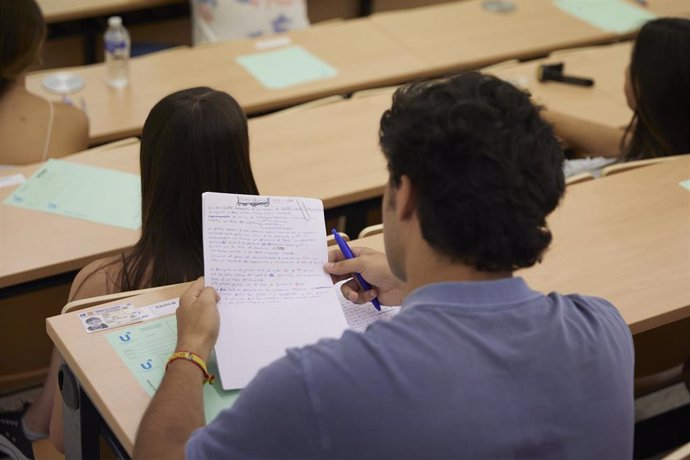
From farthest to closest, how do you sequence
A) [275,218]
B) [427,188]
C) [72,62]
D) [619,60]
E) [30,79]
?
[72,62] → [619,60] → [30,79] → [275,218] → [427,188]

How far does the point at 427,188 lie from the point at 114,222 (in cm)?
134

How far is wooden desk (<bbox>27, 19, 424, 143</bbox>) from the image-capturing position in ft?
10.0

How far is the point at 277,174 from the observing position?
2.62m

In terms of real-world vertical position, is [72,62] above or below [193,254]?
below

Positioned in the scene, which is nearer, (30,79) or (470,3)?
(30,79)

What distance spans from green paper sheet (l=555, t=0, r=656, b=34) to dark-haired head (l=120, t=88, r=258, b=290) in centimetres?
256

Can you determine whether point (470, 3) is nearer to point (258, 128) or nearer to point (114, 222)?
point (258, 128)

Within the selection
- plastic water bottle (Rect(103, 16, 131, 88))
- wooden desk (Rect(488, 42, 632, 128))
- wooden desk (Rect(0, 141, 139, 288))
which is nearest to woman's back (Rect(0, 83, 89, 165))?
wooden desk (Rect(0, 141, 139, 288))

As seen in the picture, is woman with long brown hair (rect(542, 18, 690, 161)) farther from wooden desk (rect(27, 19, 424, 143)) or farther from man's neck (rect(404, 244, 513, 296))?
man's neck (rect(404, 244, 513, 296))

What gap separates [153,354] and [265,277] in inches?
9.8

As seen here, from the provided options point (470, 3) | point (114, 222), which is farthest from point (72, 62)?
point (114, 222)

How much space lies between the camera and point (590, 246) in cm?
208

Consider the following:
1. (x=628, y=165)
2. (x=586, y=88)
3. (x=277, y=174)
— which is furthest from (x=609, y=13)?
(x=277, y=174)

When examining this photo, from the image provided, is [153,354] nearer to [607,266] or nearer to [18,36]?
[607,266]
